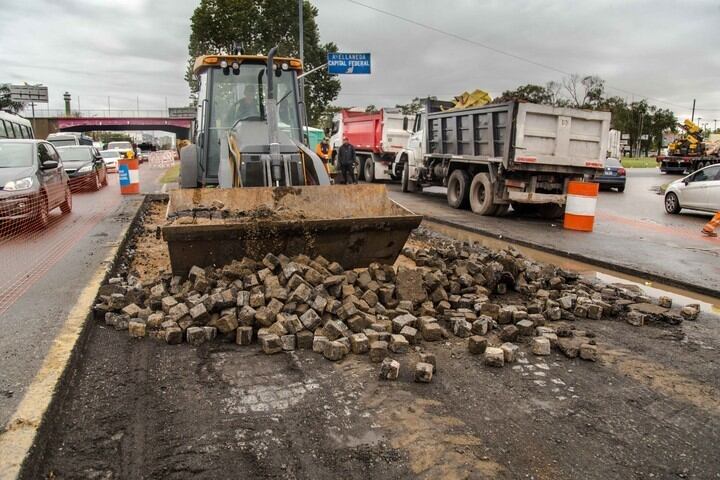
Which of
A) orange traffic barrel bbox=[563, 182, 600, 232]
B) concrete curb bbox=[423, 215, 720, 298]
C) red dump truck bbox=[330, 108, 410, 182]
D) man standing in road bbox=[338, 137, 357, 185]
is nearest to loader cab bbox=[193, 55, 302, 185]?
concrete curb bbox=[423, 215, 720, 298]

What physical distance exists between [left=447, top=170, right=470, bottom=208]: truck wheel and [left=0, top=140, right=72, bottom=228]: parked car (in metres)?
9.41

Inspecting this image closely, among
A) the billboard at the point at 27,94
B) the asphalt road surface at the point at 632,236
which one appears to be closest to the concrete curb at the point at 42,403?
the asphalt road surface at the point at 632,236

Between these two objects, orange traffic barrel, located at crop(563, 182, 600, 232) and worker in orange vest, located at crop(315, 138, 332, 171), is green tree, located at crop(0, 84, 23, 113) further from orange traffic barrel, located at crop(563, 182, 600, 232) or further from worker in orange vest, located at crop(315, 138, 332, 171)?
orange traffic barrel, located at crop(563, 182, 600, 232)

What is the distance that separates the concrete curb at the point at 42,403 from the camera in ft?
8.51

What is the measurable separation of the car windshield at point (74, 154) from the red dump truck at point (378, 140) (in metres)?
10.7

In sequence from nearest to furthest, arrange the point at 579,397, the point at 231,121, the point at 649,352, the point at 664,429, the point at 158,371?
the point at 664,429 → the point at 579,397 → the point at 158,371 → the point at 649,352 → the point at 231,121

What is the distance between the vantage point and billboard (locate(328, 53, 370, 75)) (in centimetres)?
2053

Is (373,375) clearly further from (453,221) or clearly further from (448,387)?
(453,221)

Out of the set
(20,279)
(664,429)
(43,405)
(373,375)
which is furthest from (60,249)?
(664,429)

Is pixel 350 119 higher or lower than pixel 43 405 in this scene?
higher

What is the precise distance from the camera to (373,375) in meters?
3.90

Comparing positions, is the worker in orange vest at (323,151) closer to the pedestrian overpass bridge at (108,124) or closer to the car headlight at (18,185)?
the car headlight at (18,185)

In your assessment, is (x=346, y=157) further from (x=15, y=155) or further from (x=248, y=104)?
(x=248, y=104)

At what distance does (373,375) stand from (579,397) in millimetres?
1394
